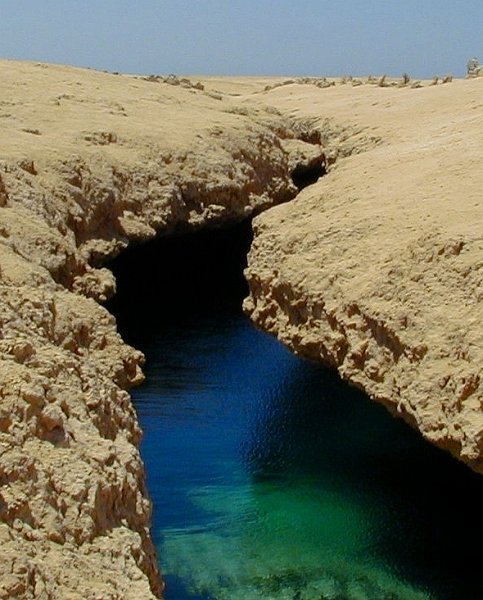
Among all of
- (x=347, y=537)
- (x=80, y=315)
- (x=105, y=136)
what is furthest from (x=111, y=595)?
(x=105, y=136)

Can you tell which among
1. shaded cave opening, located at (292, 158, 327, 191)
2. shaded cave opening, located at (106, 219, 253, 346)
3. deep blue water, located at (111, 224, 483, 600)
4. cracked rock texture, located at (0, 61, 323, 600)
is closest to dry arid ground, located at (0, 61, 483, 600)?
cracked rock texture, located at (0, 61, 323, 600)

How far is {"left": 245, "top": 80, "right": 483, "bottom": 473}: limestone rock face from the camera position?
816 centimetres

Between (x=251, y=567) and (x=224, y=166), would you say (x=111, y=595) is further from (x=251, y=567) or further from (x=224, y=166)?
(x=224, y=166)

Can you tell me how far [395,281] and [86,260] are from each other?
16.0 ft

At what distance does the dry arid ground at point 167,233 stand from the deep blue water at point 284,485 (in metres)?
2.01

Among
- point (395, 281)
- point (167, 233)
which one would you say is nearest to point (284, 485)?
point (395, 281)

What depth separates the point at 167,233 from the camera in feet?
50.1

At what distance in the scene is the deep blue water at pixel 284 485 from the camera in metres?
9.55

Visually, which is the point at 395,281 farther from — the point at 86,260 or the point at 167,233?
the point at 167,233

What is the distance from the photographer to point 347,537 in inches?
406

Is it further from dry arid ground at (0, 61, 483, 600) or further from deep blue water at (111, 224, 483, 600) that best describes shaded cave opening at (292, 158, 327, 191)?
deep blue water at (111, 224, 483, 600)

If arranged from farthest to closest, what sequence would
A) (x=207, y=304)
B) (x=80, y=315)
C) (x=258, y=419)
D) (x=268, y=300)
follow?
1. (x=207, y=304)
2. (x=258, y=419)
3. (x=268, y=300)
4. (x=80, y=315)

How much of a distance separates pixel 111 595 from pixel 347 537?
217 inches

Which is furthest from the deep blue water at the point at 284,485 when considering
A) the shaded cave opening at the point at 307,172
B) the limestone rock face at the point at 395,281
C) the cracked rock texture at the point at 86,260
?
the shaded cave opening at the point at 307,172
